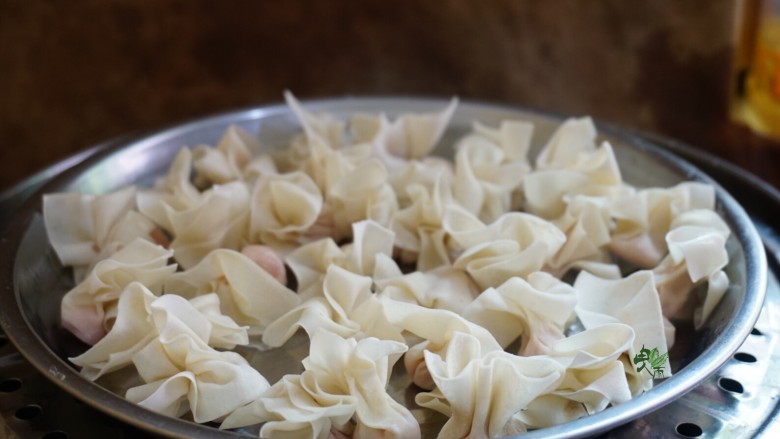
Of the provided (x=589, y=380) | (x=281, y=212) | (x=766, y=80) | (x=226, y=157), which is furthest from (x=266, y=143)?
(x=766, y=80)

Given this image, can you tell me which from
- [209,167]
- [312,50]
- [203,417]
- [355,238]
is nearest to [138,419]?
[203,417]

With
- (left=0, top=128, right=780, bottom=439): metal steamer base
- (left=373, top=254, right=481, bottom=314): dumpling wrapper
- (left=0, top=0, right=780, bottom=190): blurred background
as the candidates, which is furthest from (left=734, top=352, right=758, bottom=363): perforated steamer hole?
(left=0, top=0, right=780, bottom=190): blurred background

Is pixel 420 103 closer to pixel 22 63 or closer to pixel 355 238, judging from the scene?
pixel 355 238

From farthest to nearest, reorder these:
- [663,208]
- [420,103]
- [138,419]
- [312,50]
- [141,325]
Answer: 1. [312,50]
2. [420,103]
3. [663,208]
4. [141,325]
5. [138,419]

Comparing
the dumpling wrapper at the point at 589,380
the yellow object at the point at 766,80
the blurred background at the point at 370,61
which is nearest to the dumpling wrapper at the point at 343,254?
the dumpling wrapper at the point at 589,380

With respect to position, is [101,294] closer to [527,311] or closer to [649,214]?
[527,311]

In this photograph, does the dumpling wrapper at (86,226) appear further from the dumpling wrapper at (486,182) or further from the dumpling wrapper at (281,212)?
the dumpling wrapper at (486,182)
